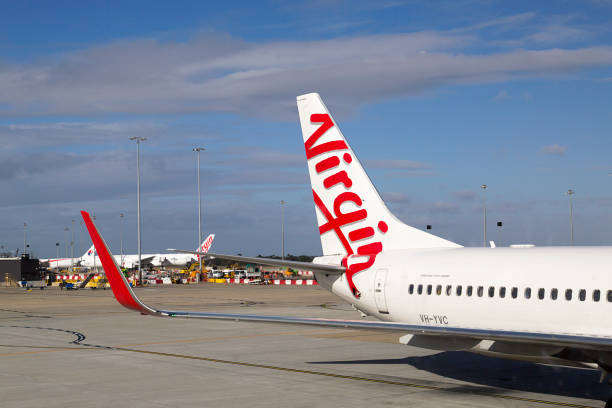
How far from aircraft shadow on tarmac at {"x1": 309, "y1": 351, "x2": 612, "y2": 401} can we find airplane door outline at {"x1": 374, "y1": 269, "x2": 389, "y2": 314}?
8.60ft

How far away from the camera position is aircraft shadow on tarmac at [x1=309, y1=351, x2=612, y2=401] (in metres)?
20.0

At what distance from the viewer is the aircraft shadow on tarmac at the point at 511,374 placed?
65.6 ft

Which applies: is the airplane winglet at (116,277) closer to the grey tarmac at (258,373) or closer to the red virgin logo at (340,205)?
the grey tarmac at (258,373)

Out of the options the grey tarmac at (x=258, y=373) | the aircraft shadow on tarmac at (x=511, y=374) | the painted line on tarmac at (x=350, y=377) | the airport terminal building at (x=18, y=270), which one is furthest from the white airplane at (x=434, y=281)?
the airport terminal building at (x=18, y=270)

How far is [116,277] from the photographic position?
58.4 ft

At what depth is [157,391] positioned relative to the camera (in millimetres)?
19859

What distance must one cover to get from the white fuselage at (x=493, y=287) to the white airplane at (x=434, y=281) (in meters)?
0.03

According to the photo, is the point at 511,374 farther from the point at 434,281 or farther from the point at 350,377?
the point at 350,377

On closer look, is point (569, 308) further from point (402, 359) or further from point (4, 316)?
point (4, 316)

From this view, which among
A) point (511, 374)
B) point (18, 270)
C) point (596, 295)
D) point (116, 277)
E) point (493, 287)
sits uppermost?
point (116, 277)

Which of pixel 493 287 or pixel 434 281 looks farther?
pixel 434 281

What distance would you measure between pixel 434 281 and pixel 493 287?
2.17 meters

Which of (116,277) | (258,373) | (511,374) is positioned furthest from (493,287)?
(116,277)

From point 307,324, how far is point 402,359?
962 centimetres
